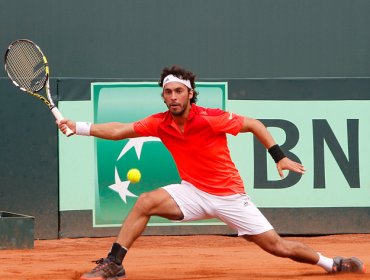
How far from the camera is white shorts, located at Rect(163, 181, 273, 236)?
682 centimetres

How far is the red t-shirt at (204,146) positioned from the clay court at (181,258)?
74 centimetres

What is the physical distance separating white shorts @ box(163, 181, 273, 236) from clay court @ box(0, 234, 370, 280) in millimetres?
468

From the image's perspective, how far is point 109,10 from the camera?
1138 cm

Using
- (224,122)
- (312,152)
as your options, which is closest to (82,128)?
(224,122)

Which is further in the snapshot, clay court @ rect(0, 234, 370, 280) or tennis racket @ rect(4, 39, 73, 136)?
tennis racket @ rect(4, 39, 73, 136)

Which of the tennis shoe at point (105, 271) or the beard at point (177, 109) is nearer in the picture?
the tennis shoe at point (105, 271)

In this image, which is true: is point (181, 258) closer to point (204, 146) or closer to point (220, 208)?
point (220, 208)

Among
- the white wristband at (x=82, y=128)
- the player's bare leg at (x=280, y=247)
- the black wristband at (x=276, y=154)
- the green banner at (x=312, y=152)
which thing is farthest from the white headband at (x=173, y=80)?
the green banner at (x=312, y=152)

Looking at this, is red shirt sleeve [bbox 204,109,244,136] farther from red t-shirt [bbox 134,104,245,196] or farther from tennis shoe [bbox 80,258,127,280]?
tennis shoe [bbox 80,258,127,280]

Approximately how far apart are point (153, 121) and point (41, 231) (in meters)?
3.34

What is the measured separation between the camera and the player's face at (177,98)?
6.77m

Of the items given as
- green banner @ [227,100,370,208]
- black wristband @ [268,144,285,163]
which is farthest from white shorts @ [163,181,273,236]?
green banner @ [227,100,370,208]

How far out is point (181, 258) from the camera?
848 centimetres

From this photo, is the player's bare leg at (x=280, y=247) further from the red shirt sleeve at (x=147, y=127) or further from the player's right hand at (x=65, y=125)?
the player's right hand at (x=65, y=125)
